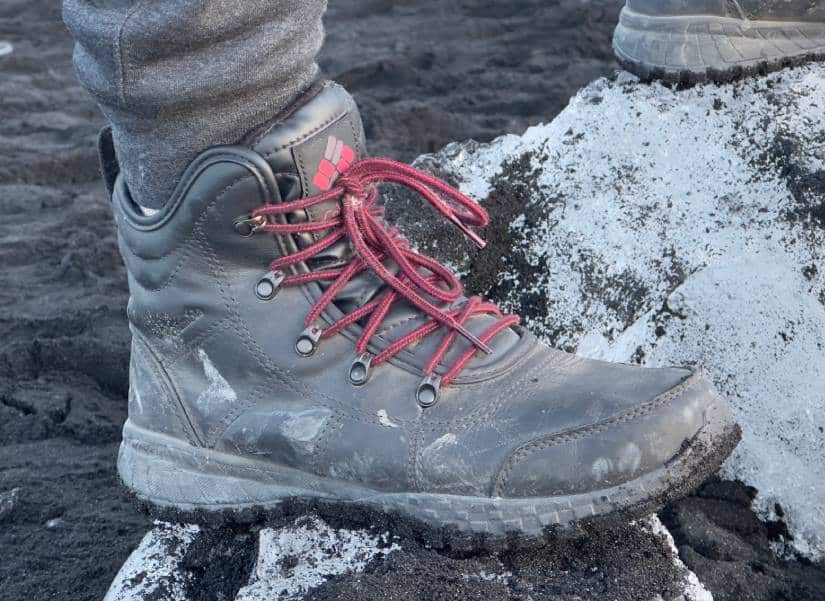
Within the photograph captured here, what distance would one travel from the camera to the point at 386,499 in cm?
129

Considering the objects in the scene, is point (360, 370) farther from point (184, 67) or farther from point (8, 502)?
point (8, 502)

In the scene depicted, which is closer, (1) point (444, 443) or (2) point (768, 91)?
(1) point (444, 443)

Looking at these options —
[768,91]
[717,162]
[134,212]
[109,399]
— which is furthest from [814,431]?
[109,399]

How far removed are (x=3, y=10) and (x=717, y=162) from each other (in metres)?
4.42

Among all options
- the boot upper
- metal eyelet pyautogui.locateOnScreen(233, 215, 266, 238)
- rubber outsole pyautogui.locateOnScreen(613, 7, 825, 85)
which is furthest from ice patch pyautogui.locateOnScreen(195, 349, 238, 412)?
rubber outsole pyautogui.locateOnScreen(613, 7, 825, 85)

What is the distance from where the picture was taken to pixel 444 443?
126 cm

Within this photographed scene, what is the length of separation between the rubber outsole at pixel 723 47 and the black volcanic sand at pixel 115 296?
2.96 feet

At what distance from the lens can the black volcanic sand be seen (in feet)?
4.28

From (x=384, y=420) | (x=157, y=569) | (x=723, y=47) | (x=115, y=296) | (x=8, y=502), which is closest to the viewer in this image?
(x=384, y=420)

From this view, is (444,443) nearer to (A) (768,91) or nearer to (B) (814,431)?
(B) (814,431)

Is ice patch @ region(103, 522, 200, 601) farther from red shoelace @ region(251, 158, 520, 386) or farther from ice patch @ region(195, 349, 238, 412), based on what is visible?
red shoelace @ region(251, 158, 520, 386)

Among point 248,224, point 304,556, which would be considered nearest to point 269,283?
point 248,224

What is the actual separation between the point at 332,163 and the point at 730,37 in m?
1.13

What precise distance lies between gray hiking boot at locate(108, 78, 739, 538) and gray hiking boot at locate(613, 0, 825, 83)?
0.92 m
